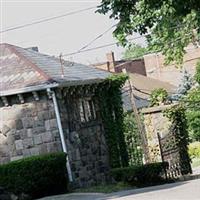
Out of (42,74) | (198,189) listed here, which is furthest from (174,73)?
(198,189)

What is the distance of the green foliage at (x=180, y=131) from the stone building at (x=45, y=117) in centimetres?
317

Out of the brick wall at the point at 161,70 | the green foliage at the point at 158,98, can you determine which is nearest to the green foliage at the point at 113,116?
the green foliage at the point at 158,98

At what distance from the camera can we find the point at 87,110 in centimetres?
2586

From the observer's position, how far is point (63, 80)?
23.7 metres

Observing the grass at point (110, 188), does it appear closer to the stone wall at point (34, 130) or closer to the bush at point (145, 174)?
the bush at point (145, 174)

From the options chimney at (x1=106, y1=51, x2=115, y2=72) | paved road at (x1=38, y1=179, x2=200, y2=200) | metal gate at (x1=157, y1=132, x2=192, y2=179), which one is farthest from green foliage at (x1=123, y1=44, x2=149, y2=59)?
paved road at (x1=38, y1=179, x2=200, y2=200)

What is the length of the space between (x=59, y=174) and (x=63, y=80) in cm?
375

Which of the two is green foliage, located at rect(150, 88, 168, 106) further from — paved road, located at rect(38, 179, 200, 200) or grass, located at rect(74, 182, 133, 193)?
paved road, located at rect(38, 179, 200, 200)

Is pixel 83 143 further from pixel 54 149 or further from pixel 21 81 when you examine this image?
pixel 21 81

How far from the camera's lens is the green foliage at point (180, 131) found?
2406 centimetres

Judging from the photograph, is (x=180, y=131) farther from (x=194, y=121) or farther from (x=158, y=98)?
(x=194, y=121)

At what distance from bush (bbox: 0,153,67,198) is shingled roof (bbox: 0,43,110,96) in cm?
281

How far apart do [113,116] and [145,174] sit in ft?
17.3

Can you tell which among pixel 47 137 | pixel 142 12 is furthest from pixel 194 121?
pixel 142 12
